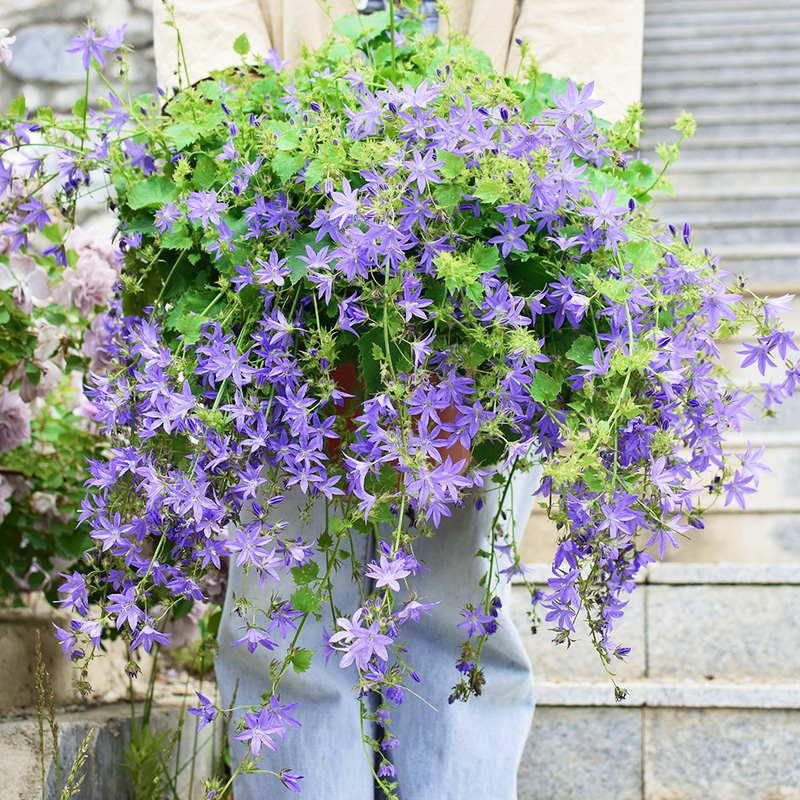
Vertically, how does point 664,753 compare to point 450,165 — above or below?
below

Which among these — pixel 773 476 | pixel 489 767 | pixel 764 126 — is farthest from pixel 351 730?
pixel 764 126

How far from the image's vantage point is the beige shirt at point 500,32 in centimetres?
107

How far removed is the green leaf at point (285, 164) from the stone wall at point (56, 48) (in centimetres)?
229

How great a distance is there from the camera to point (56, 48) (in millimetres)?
2818

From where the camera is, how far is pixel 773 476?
234 centimetres

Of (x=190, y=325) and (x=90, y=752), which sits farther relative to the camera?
(x=90, y=752)

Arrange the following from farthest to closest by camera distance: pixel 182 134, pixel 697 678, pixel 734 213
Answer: pixel 734 213 → pixel 697 678 → pixel 182 134

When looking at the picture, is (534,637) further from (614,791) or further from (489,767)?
(489,767)

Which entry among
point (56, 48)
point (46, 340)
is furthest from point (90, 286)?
point (56, 48)

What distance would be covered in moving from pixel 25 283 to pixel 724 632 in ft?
4.83

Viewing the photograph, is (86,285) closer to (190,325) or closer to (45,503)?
(45,503)

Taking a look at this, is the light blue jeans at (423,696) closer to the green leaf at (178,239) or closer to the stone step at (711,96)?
the green leaf at (178,239)

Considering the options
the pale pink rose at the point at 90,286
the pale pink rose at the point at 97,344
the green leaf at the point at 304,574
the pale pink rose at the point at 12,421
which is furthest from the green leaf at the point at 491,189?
the pale pink rose at the point at 12,421

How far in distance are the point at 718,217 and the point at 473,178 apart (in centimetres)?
275
